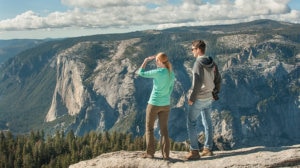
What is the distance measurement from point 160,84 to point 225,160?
6359 mm

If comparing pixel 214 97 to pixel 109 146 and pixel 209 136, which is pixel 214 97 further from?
pixel 109 146

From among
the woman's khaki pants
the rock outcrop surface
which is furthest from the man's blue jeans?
the woman's khaki pants

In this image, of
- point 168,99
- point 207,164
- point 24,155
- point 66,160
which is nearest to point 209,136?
point 207,164

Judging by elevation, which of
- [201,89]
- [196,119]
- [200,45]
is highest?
[200,45]

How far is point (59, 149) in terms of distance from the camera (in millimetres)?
173125

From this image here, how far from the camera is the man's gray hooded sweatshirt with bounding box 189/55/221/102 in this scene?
2616 centimetres

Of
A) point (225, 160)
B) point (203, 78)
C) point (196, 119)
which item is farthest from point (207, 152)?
point (203, 78)

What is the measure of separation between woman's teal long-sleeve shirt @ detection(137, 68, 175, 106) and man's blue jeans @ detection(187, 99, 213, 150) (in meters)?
1.73

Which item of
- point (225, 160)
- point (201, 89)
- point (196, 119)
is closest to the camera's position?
point (201, 89)

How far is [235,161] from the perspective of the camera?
27031 mm

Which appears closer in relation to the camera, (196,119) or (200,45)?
(200,45)

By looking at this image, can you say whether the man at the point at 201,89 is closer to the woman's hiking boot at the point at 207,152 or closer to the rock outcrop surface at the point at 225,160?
the woman's hiking boot at the point at 207,152

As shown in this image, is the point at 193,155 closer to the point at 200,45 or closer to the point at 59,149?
the point at 200,45

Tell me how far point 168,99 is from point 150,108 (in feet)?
4.09
